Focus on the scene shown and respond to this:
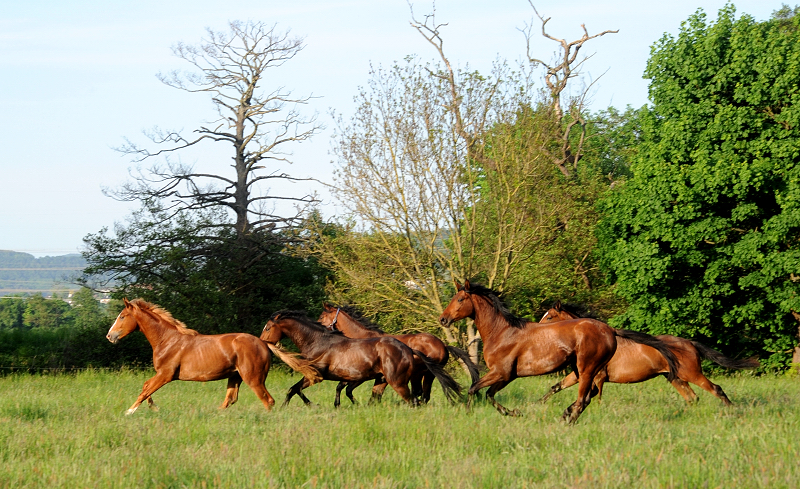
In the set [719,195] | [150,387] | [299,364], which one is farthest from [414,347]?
[719,195]

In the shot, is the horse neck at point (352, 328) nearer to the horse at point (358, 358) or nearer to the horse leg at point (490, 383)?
the horse at point (358, 358)

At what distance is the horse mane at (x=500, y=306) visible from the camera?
32.9ft

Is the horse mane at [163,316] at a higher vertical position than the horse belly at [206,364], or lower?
higher

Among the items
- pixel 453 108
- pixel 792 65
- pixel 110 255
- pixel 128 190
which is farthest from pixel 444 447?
pixel 128 190

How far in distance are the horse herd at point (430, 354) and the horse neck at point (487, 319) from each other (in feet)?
0.04

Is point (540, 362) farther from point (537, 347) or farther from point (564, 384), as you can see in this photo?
point (564, 384)

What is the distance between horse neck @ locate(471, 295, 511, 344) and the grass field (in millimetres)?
1034

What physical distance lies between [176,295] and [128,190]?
4.91 metres

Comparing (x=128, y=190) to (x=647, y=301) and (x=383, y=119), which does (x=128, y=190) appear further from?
(x=647, y=301)

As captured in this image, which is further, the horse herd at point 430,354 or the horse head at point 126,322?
the horse head at point 126,322

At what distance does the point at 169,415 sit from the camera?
973cm

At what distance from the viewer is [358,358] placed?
10773mm

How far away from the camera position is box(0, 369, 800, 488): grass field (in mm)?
5820

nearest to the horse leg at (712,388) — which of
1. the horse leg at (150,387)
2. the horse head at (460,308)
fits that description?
the horse head at (460,308)
